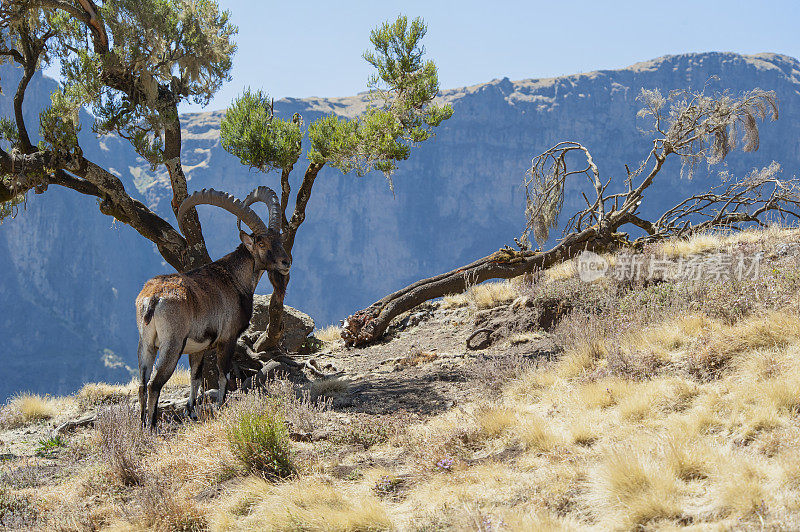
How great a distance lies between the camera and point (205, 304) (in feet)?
24.1

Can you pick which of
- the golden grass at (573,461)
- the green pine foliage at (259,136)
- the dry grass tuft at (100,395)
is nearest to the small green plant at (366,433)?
the golden grass at (573,461)

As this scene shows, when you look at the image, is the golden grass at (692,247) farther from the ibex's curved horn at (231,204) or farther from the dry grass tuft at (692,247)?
the ibex's curved horn at (231,204)

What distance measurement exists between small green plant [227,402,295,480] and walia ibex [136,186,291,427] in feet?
6.27

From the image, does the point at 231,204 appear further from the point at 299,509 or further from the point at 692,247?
the point at 692,247

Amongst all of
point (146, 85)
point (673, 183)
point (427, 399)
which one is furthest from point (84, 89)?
point (673, 183)

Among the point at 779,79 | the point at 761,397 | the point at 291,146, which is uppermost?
the point at 779,79

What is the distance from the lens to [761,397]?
4.83 meters

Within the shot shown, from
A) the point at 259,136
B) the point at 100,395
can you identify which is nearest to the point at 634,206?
the point at 259,136

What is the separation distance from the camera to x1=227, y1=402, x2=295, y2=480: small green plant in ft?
16.9

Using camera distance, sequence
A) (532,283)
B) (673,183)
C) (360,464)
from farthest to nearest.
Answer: (673,183) → (532,283) → (360,464)

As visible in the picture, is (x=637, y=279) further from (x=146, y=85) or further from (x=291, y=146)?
(x=146, y=85)

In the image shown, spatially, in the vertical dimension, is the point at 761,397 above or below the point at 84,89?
below

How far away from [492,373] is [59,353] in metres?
156

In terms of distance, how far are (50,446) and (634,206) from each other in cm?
1282
